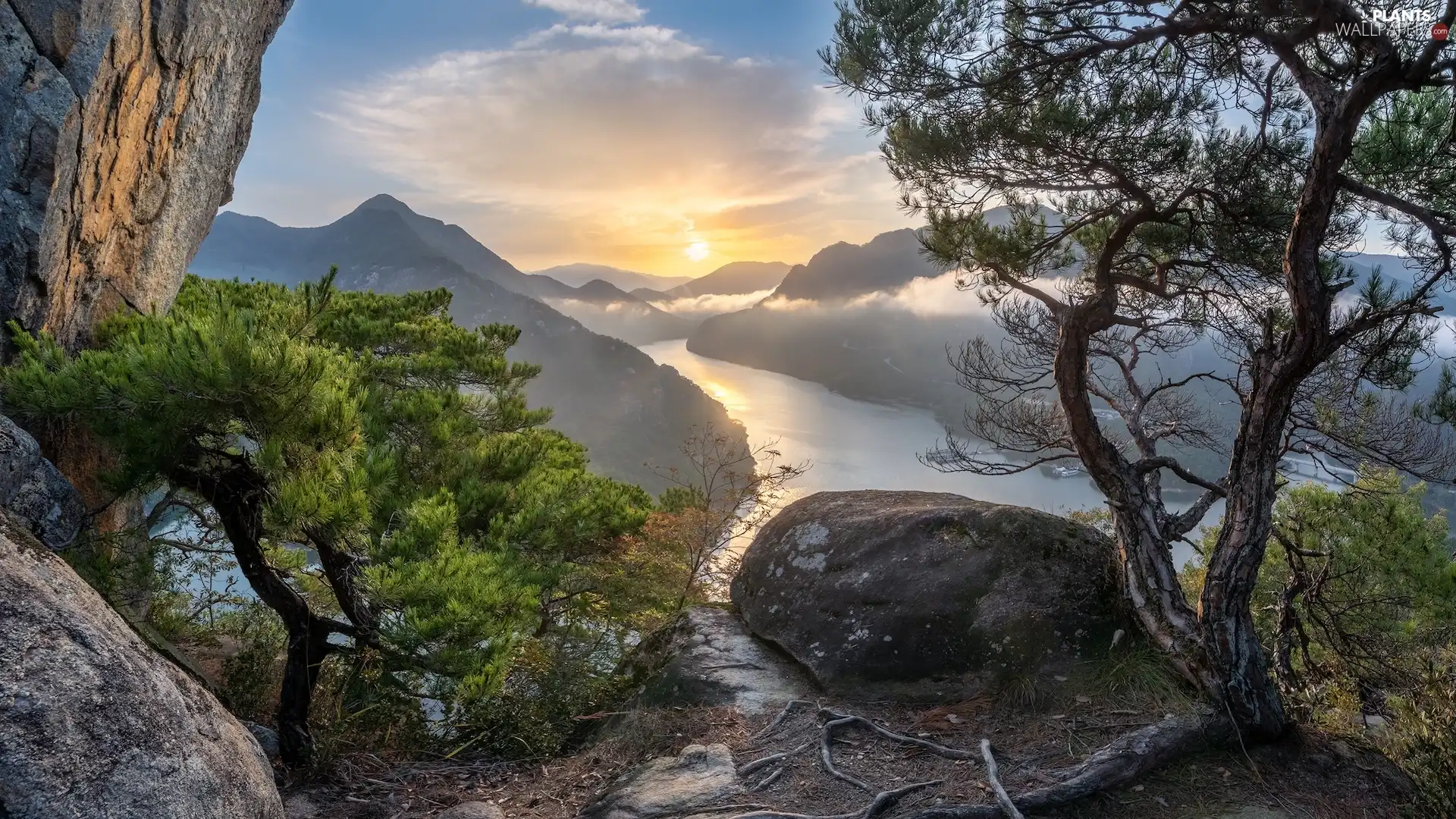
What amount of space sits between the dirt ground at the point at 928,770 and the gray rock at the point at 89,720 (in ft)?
7.26

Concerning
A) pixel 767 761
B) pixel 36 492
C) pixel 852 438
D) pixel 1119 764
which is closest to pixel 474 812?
pixel 767 761

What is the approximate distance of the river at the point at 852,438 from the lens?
7281 cm

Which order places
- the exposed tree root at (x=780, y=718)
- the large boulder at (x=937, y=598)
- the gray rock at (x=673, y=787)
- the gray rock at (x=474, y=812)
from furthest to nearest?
the large boulder at (x=937, y=598) < the exposed tree root at (x=780, y=718) < the gray rock at (x=474, y=812) < the gray rock at (x=673, y=787)

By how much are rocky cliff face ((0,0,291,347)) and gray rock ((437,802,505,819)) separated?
4.76 metres

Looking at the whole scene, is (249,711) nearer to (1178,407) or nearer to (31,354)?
(31,354)

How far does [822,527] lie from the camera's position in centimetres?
663

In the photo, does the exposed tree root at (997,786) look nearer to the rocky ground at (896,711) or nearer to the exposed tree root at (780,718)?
the rocky ground at (896,711)

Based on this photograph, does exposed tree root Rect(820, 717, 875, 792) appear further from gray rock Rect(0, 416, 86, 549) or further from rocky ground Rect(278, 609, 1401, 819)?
gray rock Rect(0, 416, 86, 549)

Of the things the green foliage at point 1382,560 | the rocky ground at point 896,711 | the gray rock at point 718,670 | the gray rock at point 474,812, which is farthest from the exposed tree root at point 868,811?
the green foliage at point 1382,560

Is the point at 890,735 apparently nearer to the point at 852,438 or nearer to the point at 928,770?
the point at 928,770

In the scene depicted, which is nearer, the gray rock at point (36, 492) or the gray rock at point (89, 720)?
the gray rock at point (89, 720)

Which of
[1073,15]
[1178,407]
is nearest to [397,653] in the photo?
[1073,15]

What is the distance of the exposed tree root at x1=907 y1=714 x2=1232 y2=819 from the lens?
154 inches

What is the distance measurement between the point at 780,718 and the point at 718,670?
95 centimetres
